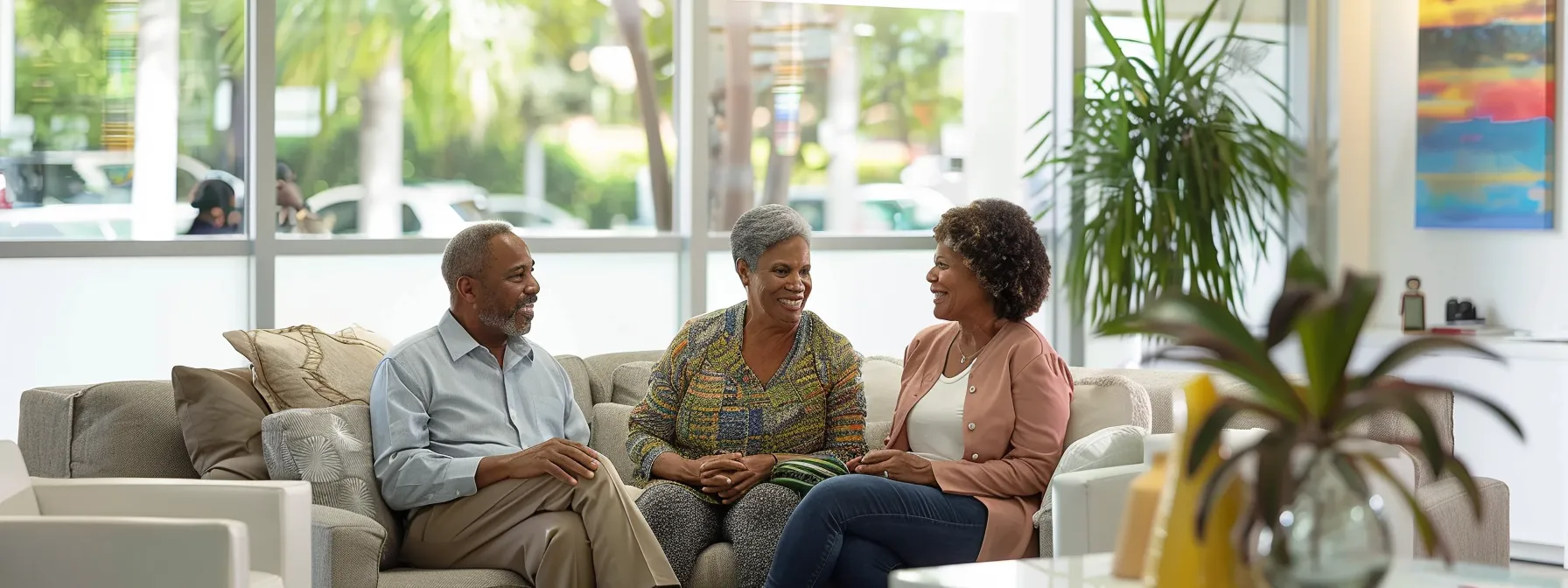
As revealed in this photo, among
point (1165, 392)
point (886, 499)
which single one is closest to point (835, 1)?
point (1165, 392)

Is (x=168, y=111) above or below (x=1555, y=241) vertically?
above

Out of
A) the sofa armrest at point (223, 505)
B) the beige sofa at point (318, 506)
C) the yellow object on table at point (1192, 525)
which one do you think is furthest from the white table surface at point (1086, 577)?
the sofa armrest at point (223, 505)

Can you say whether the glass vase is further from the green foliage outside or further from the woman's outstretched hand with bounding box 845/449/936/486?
the green foliage outside

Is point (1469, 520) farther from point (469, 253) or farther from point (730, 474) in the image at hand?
point (469, 253)

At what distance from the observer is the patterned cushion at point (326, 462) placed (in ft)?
10.6

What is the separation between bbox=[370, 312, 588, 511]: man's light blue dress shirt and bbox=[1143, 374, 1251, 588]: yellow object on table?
1716mm

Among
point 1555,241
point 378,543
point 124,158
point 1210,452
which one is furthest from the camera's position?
point 1555,241

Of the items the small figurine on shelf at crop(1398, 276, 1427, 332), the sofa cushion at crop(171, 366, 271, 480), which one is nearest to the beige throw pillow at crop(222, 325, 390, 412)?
the sofa cushion at crop(171, 366, 271, 480)

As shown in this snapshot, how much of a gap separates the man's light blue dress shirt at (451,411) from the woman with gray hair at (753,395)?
239 millimetres

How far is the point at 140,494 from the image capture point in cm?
311

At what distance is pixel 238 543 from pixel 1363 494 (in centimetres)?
182

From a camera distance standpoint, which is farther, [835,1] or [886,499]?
[835,1]

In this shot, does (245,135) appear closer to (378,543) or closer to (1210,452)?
(378,543)

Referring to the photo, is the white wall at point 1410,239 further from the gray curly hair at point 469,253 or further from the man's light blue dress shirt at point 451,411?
the gray curly hair at point 469,253
